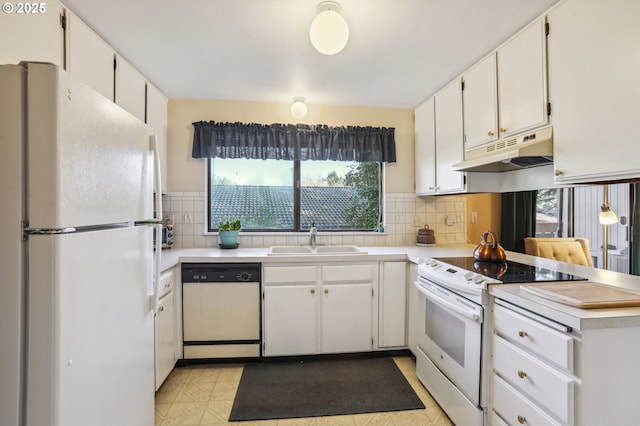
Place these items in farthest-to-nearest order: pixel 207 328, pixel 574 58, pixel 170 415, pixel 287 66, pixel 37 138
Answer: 1. pixel 207 328
2. pixel 287 66
3. pixel 170 415
4. pixel 574 58
5. pixel 37 138

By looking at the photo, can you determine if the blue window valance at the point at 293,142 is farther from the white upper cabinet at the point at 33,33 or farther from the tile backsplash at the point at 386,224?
the white upper cabinet at the point at 33,33

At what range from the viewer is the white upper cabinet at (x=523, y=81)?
1.66 metres

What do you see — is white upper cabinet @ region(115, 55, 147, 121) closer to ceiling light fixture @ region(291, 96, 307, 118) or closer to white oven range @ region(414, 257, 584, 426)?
ceiling light fixture @ region(291, 96, 307, 118)

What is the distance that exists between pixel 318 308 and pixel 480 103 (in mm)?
2008

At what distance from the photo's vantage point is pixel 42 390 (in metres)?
0.89

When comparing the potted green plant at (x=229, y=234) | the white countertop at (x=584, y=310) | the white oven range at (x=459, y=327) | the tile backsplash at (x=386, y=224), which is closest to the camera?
the white countertop at (x=584, y=310)

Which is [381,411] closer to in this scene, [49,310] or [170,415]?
[170,415]

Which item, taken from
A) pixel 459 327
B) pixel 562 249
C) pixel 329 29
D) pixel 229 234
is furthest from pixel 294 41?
pixel 562 249

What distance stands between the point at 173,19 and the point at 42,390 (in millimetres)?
1824

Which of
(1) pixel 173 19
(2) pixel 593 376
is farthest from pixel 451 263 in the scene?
(1) pixel 173 19

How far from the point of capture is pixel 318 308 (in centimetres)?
247

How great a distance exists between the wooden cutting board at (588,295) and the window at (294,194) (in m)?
1.92

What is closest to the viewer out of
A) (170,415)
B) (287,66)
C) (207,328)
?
(170,415)

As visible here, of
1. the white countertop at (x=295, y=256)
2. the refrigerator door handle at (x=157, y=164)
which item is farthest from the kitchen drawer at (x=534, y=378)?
the refrigerator door handle at (x=157, y=164)
